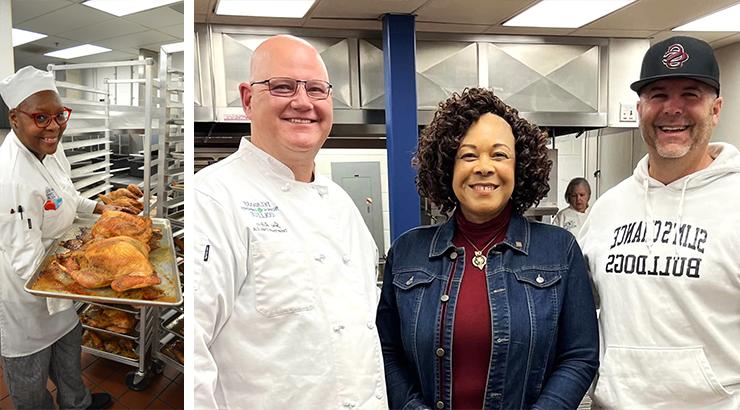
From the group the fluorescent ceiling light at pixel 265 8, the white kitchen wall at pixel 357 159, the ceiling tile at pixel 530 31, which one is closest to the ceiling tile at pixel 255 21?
the fluorescent ceiling light at pixel 265 8

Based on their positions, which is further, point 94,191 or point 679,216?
point 679,216

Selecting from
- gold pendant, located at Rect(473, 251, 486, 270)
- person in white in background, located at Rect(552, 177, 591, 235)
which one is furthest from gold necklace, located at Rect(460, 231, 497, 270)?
person in white in background, located at Rect(552, 177, 591, 235)

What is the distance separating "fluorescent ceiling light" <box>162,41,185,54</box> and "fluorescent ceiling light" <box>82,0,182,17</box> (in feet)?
0.17

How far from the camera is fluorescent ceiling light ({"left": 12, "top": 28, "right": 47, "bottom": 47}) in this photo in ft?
1.99

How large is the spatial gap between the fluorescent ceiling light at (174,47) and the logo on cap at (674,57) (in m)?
1.01

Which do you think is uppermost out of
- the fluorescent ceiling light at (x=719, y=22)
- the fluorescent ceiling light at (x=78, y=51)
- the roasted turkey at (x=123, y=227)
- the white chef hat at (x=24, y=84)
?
the fluorescent ceiling light at (x=719, y=22)

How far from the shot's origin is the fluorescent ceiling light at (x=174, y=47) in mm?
724

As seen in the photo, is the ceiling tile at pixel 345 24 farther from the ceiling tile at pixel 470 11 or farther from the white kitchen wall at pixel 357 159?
the white kitchen wall at pixel 357 159

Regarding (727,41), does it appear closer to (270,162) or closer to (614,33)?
(614,33)

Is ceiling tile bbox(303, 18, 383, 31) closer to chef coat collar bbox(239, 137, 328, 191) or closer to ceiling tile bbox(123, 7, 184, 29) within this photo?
chef coat collar bbox(239, 137, 328, 191)

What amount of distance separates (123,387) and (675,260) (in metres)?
1.05

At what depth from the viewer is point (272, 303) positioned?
39.7 inches

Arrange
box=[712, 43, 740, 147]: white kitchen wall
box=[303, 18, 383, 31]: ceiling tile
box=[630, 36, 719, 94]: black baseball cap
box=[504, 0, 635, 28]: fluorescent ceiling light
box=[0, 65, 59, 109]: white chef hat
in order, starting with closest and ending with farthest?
box=[0, 65, 59, 109]: white chef hat
box=[630, 36, 719, 94]: black baseball cap
box=[504, 0, 635, 28]: fluorescent ceiling light
box=[303, 18, 383, 31]: ceiling tile
box=[712, 43, 740, 147]: white kitchen wall

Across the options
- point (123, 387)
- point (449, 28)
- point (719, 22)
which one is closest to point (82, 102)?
point (123, 387)
